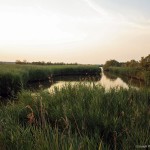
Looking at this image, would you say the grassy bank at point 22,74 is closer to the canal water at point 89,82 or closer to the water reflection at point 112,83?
the canal water at point 89,82

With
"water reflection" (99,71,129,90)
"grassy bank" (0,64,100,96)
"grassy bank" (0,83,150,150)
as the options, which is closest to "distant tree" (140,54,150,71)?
"water reflection" (99,71,129,90)

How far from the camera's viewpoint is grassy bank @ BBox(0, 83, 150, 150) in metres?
3.79

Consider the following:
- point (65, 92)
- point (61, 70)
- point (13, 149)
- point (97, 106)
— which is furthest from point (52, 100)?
point (61, 70)

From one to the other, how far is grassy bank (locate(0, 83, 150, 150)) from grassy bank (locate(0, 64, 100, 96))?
2077 millimetres

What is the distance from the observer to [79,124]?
19.4 ft

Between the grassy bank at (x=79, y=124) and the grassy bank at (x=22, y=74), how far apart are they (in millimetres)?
2077

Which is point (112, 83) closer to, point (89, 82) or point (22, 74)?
point (22, 74)

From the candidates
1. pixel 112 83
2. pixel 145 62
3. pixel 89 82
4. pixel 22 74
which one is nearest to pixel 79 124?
pixel 89 82

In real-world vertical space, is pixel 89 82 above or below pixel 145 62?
below

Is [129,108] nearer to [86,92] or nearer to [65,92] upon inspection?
[86,92]

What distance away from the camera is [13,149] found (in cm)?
415

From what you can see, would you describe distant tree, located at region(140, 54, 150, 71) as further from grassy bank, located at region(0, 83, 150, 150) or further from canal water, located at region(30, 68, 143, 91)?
grassy bank, located at region(0, 83, 150, 150)

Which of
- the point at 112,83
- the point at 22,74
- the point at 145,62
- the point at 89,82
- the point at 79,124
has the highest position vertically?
the point at 145,62

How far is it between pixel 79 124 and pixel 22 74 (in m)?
16.8
